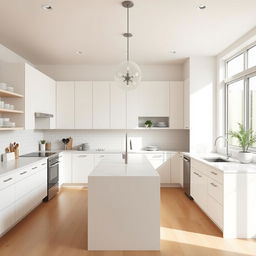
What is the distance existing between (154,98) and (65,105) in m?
2.10

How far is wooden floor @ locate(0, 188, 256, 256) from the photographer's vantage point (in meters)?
2.70

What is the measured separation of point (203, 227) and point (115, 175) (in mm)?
1626

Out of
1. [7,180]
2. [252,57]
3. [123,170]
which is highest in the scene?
[252,57]

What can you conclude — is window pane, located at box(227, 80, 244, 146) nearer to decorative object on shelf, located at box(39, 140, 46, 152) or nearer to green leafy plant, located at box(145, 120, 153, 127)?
green leafy plant, located at box(145, 120, 153, 127)

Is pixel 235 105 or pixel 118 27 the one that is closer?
pixel 118 27

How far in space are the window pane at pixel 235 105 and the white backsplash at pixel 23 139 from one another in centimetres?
414

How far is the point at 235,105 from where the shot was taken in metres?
4.64

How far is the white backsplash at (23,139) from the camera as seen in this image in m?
4.10

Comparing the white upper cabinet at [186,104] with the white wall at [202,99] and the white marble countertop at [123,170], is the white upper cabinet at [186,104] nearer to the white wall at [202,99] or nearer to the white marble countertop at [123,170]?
the white wall at [202,99]

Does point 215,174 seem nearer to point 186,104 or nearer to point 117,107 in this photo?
point 186,104

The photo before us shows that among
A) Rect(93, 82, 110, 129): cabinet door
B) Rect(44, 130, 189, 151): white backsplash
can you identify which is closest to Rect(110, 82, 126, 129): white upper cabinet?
Rect(93, 82, 110, 129): cabinet door

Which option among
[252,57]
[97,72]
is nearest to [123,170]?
[252,57]

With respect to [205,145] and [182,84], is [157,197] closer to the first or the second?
[205,145]

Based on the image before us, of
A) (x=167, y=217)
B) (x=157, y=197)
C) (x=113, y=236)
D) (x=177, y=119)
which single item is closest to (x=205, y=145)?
(x=177, y=119)
